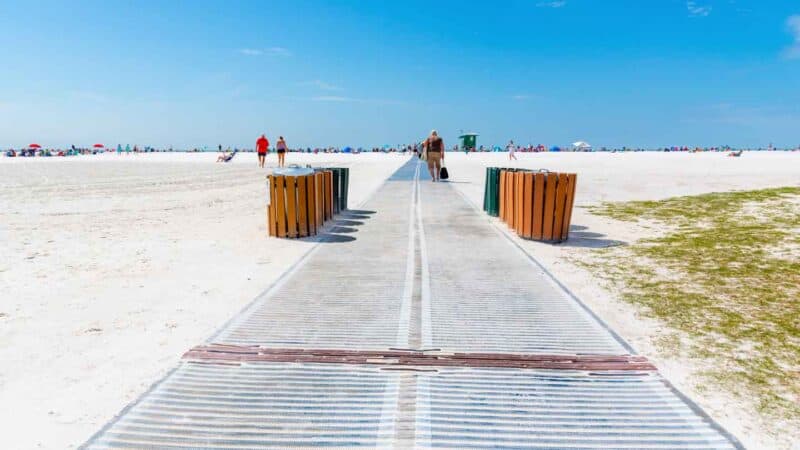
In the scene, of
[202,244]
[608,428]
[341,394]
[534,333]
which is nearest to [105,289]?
[202,244]

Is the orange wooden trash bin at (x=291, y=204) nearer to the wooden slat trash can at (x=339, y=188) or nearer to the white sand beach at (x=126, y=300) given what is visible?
the white sand beach at (x=126, y=300)

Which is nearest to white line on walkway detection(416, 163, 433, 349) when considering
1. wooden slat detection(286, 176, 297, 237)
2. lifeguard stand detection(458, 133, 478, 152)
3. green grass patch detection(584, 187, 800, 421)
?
green grass patch detection(584, 187, 800, 421)

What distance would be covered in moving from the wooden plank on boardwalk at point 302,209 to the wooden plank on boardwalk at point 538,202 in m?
3.74

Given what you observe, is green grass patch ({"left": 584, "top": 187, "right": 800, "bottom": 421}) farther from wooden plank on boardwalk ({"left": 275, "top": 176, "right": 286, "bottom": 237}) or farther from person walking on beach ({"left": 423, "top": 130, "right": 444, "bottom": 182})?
person walking on beach ({"left": 423, "top": 130, "right": 444, "bottom": 182})

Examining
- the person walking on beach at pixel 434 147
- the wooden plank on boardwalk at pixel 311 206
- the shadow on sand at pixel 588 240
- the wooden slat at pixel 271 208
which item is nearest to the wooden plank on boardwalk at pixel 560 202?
the shadow on sand at pixel 588 240

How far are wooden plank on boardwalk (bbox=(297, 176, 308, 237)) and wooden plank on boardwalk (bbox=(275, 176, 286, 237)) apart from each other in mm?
231

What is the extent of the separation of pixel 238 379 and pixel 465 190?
47.8 feet

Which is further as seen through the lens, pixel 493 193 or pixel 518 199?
pixel 493 193

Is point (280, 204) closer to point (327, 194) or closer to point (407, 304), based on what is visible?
point (327, 194)

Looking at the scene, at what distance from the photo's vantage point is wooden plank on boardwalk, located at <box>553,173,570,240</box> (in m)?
8.41

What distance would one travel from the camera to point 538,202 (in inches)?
334

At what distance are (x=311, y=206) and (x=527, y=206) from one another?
3.59 meters

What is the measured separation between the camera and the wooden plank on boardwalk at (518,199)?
8.90m

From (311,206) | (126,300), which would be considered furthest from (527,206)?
(126,300)
